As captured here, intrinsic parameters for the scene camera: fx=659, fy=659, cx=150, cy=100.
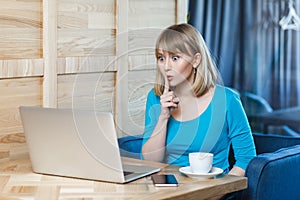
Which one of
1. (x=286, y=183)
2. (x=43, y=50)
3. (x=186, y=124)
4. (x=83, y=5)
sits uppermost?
(x=83, y=5)

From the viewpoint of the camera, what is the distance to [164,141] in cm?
267

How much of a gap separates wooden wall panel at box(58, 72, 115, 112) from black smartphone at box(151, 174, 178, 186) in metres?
0.71

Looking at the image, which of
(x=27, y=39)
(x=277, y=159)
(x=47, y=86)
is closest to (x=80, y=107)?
(x=47, y=86)

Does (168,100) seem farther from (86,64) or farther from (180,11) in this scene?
(180,11)

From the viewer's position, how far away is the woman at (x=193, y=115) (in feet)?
8.62

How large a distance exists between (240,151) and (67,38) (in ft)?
2.84

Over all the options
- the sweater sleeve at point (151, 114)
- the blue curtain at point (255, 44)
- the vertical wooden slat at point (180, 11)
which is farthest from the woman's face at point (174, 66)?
the blue curtain at point (255, 44)

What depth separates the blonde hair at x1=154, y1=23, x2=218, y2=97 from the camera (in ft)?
8.56

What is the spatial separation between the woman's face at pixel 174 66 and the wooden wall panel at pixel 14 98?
51 cm

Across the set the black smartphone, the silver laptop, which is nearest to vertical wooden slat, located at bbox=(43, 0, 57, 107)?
the silver laptop

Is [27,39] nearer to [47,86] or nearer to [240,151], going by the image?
[47,86]

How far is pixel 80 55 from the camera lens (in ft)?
9.43

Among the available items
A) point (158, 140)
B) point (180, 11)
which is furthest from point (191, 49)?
→ point (180, 11)

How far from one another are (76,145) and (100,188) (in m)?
0.19
